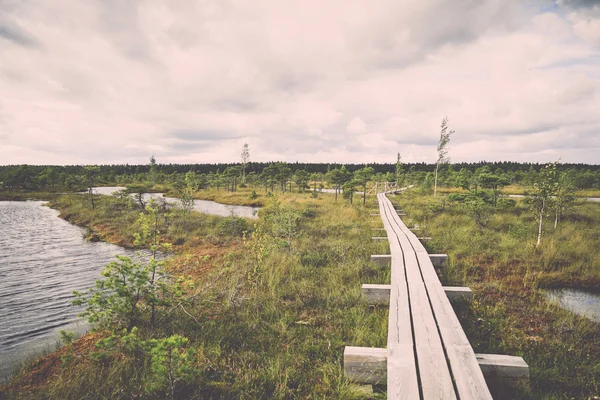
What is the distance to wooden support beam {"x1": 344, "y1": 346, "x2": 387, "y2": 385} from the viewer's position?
3.14 m

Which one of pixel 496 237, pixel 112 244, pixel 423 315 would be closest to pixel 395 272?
pixel 423 315

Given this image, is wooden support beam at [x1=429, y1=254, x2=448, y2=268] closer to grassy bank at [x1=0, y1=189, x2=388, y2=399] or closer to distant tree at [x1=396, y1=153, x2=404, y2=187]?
grassy bank at [x1=0, y1=189, x2=388, y2=399]

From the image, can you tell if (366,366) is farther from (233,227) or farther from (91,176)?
(91,176)

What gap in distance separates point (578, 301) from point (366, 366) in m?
6.92

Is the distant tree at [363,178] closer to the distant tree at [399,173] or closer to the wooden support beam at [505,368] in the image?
the distant tree at [399,173]

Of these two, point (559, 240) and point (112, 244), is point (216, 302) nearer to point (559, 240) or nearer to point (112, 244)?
point (112, 244)

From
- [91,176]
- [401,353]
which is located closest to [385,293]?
[401,353]

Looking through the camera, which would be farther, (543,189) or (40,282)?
(543,189)

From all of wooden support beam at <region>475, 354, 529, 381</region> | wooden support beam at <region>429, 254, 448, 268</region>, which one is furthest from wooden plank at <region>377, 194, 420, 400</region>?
wooden support beam at <region>429, 254, 448, 268</region>

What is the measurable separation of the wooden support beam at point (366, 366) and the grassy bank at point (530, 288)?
1.49m

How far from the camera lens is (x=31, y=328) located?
597 centimetres

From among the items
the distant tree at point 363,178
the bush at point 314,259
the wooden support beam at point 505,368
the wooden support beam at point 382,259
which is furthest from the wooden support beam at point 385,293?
the distant tree at point 363,178

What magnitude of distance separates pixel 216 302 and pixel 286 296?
1.47 m

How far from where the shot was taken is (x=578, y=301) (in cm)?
664
